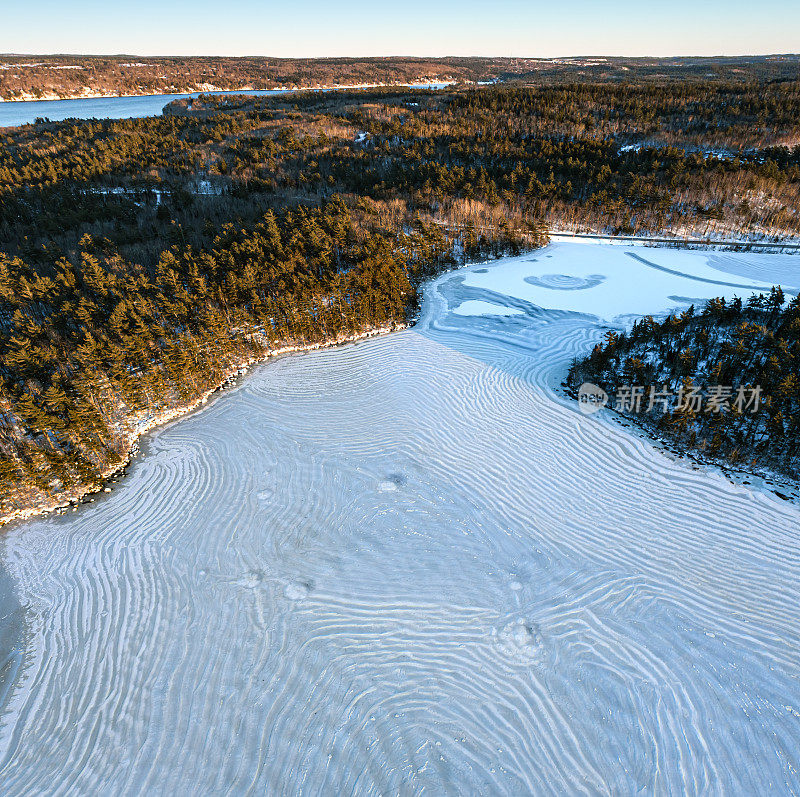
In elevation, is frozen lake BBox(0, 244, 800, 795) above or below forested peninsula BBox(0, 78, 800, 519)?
below

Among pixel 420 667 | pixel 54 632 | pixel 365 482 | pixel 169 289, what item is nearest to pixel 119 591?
pixel 54 632

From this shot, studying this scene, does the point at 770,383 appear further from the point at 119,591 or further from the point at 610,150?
the point at 610,150

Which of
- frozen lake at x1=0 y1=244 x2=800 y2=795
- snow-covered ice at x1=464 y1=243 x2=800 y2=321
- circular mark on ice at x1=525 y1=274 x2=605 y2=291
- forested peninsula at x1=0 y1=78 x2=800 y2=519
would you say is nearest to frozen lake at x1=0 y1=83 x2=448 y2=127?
forested peninsula at x1=0 y1=78 x2=800 y2=519

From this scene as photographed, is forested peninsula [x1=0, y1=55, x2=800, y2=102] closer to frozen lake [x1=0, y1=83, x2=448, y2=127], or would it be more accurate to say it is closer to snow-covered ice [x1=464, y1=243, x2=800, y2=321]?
frozen lake [x1=0, y1=83, x2=448, y2=127]

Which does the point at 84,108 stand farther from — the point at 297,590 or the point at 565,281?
the point at 297,590

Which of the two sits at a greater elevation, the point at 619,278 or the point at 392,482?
the point at 619,278

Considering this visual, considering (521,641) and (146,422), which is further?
(146,422)

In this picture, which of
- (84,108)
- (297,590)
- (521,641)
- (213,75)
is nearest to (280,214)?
(297,590)

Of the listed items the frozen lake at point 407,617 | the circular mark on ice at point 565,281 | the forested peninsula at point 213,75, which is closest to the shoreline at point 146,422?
the frozen lake at point 407,617
